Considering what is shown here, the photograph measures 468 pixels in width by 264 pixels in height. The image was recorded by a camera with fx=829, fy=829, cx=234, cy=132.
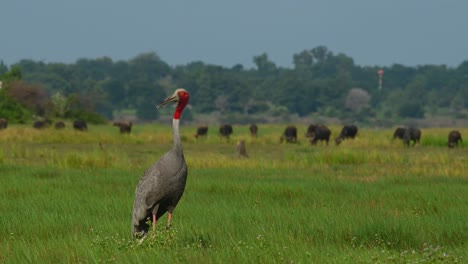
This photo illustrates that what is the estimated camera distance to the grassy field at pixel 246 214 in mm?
6957

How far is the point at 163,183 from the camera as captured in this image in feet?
26.1

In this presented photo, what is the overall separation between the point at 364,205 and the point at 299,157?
1115 centimetres

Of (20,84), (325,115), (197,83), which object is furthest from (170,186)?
(197,83)

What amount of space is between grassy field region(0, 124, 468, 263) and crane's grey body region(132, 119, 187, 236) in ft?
0.94

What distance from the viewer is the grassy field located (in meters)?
6.96

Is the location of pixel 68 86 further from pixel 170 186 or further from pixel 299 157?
pixel 170 186

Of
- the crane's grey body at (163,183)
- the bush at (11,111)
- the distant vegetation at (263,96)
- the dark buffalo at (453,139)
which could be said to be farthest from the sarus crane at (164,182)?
the distant vegetation at (263,96)

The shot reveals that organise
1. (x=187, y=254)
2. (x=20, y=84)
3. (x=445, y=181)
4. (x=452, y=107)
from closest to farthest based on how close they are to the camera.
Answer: (x=187, y=254) < (x=445, y=181) < (x=20, y=84) < (x=452, y=107)

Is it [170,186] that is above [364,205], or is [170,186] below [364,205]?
above

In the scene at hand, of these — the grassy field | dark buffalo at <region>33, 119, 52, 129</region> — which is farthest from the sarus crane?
dark buffalo at <region>33, 119, 52, 129</region>

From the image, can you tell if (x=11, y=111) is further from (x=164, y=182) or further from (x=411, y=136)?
(x=164, y=182)

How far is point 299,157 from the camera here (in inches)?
915

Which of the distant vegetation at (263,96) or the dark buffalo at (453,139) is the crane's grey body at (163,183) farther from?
the distant vegetation at (263,96)

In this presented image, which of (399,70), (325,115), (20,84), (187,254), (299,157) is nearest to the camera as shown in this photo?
(187,254)
